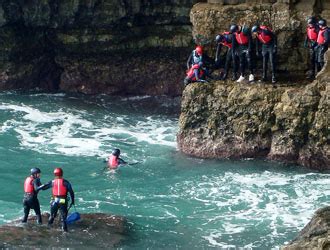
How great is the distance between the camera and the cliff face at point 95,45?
3381 centimetres

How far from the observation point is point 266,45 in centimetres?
2491

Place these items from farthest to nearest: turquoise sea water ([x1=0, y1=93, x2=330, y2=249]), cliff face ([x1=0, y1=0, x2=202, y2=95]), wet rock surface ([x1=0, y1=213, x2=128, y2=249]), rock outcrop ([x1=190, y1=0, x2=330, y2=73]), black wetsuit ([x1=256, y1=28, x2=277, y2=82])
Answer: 1. cliff face ([x1=0, y1=0, x2=202, y2=95])
2. rock outcrop ([x1=190, y1=0, x2=330, y2=73])
3. black wetsuit ([x1=256, y1=28, x2=277, y2=82])
4. turquoise sea water ([x1=0, y1=93, x2=330, y2=249])
5. wet rock surface ([x1=0, y1=213, x2=128, y2=249])

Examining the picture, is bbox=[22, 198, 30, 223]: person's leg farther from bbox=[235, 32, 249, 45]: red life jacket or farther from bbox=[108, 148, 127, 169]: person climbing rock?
bbox=[235, 32, 249, 45]: red life jacket

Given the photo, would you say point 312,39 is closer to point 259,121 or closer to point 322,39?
point 322,39

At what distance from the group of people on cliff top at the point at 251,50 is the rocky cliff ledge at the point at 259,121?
611mm

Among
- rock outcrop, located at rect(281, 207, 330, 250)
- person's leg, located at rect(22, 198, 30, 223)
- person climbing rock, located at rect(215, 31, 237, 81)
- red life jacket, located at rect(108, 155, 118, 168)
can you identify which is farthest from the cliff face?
rock outcrop, located at rect(281, 207, 330, 250)

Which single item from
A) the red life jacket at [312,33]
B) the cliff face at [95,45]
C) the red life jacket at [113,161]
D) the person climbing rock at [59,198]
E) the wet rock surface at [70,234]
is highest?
the red life jacket at [312,33]

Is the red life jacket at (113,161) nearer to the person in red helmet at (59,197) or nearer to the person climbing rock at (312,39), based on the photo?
the person in red helmet at (59,197)

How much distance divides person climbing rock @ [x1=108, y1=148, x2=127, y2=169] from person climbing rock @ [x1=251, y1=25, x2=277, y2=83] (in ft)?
18.6

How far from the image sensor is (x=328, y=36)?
24094 mm

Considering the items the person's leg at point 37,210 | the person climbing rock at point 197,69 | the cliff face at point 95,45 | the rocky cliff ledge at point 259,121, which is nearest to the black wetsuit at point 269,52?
the rocky cliff ledge at point 259,121

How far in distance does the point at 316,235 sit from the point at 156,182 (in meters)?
8.32

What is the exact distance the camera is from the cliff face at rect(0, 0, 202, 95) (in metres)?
33.8

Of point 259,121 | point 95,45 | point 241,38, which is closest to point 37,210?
point 259,121
